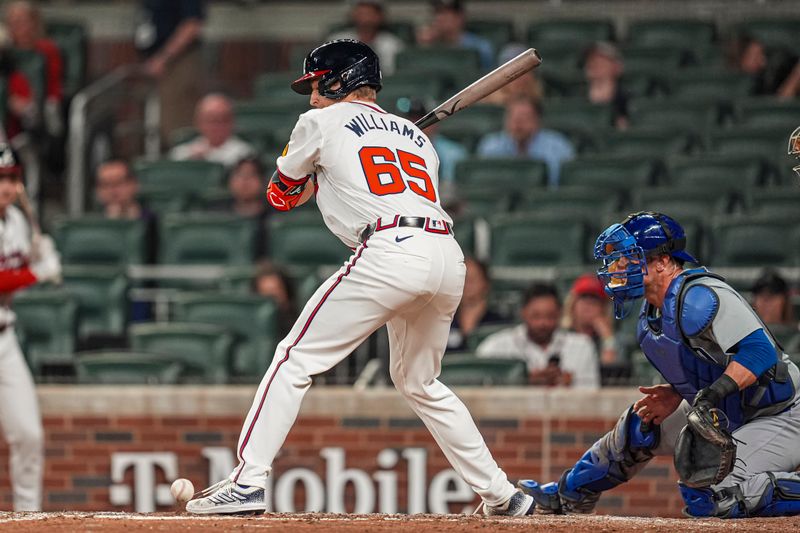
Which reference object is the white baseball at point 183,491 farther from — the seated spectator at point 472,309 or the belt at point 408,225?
the seated spectator at point 472,309

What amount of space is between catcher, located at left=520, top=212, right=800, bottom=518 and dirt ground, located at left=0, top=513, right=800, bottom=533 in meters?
0.15

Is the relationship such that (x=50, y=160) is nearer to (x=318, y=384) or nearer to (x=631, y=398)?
(x=318, y=384)

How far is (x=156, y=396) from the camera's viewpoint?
7812 millimetres

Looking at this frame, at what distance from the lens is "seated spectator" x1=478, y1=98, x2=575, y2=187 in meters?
10.2

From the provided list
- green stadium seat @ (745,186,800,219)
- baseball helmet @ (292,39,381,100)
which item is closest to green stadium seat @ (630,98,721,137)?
green stadium seat @ (745,186,800,219)

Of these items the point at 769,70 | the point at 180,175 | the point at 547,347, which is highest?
the point at 769,70

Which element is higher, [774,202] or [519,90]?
[519,90]

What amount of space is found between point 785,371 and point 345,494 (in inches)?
123

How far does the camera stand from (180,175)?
35.6 feet

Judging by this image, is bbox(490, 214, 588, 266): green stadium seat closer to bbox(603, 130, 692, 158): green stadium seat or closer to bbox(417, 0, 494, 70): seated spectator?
bbox(603, 130, 692, 158): green stadium seat

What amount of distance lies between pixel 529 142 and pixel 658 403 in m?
5.06

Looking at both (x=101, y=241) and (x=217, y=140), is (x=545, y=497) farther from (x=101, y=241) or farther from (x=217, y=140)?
(x=217, y=140)

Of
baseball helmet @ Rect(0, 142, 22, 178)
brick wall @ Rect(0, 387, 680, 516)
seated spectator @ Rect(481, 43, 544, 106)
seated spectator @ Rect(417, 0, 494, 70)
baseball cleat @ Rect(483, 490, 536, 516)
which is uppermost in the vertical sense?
seated spectator @ Rect(417, 0, 494, 70)

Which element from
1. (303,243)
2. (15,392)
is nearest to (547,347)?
(303,243)
